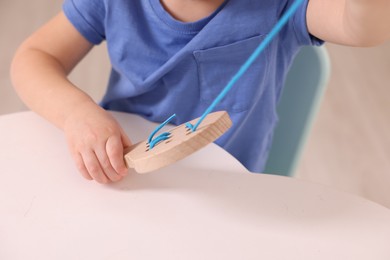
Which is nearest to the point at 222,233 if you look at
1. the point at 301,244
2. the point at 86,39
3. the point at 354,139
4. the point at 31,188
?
the point at 301,244

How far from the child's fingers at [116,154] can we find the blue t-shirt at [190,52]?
5.9 inches

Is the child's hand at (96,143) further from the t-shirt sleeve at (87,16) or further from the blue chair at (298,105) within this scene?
the blue chair at (298,105)

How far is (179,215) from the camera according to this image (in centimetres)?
Answer: 46

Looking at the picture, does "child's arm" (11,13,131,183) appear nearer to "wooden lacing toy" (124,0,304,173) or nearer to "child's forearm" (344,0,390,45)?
"wooden lacing toy" (124,0,304,173)

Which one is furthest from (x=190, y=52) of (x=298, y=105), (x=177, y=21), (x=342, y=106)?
(x=342, y=106)

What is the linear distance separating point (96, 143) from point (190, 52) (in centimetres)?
17

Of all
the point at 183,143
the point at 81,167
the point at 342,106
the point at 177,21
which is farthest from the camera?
the point at 342,106

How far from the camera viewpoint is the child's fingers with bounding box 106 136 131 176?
48 cm

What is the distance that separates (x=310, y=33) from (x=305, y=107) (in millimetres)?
226

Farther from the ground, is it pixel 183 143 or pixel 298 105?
pixel 183 143

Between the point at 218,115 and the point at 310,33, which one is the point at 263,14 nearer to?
the point at 310,33

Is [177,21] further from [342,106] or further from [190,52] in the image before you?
[342,106]

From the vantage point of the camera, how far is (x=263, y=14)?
58cm

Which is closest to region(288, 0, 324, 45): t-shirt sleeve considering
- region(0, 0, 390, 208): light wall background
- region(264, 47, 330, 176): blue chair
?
region(264, 47, 330, 176): blue chair
